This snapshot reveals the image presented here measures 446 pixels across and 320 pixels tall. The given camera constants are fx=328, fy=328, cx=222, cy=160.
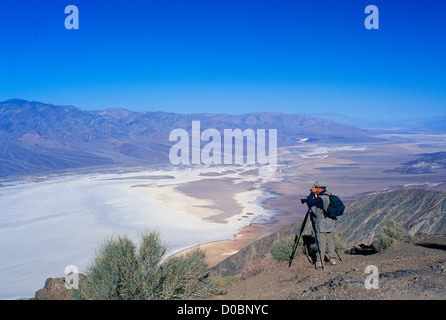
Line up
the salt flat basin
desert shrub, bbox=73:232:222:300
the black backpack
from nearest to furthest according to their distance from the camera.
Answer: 1. desert shrub, bbox=73:232:222:300
2. the black backpack
3. the salt flat basin

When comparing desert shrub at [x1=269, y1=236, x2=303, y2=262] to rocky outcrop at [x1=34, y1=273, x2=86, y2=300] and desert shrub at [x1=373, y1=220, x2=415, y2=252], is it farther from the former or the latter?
rocky outcrop at [x1=34, y1=273, x2=86, y2=300]

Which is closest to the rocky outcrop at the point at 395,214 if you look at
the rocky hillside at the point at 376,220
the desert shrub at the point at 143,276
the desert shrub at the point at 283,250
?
the rocky hillside at the point at 376,220

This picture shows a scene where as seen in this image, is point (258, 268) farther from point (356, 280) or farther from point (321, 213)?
point (356, 280)

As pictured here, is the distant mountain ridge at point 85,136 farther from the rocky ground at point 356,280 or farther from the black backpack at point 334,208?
the black backpack at point 334,208

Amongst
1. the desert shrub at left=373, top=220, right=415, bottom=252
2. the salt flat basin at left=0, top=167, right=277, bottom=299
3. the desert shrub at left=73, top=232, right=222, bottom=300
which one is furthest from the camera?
the salt flat basin at left=0, top=167, right=277, bottom=299

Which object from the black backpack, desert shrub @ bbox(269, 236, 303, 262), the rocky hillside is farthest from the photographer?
the rocky hillside
